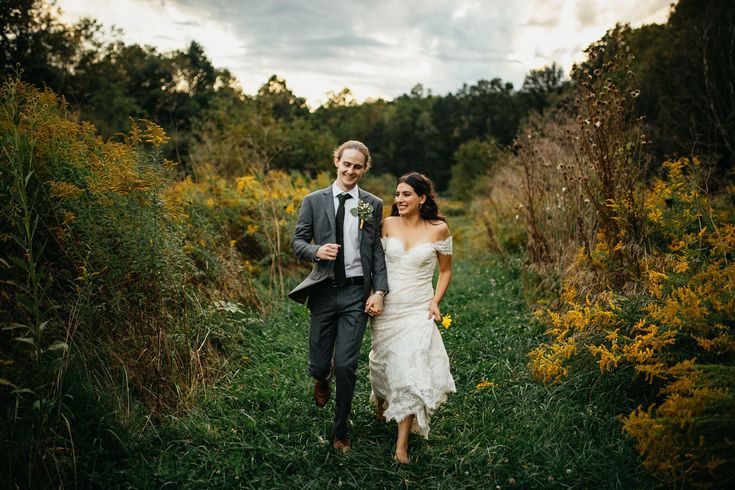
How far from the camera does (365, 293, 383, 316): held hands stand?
128 inches

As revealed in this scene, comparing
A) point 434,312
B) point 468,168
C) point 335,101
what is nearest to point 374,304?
point 434,312

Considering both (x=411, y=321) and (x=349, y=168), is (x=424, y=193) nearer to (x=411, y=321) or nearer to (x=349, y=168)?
(x=349, y=168)

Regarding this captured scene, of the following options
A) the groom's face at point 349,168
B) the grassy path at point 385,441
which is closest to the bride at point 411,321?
the grassy path at point 385,441

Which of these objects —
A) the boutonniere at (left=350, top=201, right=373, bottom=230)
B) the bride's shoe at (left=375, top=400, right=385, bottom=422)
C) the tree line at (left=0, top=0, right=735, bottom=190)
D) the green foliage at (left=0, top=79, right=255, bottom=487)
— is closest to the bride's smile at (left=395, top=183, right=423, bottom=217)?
the boutonniere at (left=350, top=201, right=373, bottom=230)

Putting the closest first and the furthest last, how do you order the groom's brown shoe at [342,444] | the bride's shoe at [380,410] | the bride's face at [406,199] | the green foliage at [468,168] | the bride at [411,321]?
the bride at [411,321] → the groom's brown shoe at [342,444] → the bride's face at [406,199] → the bride's shoe at [380,410] → the green foliage at [468,168]

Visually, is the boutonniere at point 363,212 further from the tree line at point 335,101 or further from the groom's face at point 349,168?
the tree line at point 335,101

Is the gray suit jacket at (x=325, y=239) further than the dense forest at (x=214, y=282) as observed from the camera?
Yes

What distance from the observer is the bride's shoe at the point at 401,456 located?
3.12 metres

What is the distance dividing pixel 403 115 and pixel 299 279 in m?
41.3

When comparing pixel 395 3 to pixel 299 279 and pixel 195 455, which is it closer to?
pixel 299 279

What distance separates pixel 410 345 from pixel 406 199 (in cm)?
111

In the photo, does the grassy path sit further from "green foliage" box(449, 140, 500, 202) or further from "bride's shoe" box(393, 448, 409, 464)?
"green foliage" box(449, 140, 500, 202)

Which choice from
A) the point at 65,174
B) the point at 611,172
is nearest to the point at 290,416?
the point at 65,174

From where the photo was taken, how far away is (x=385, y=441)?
346 cm
